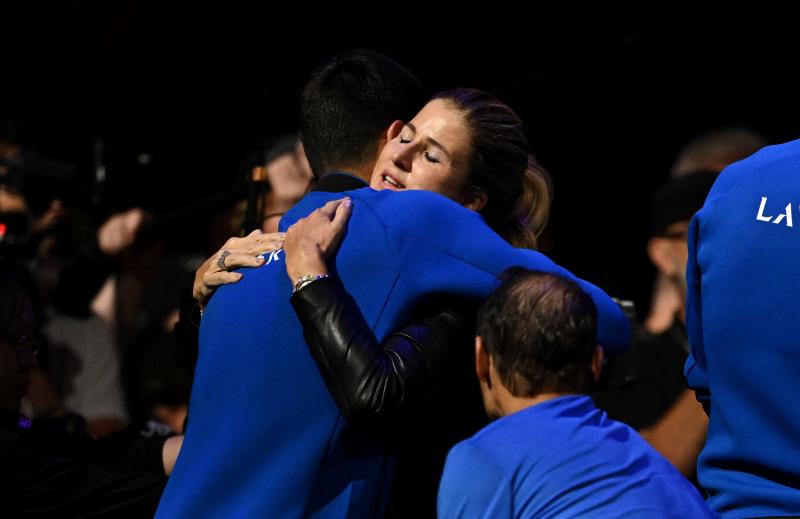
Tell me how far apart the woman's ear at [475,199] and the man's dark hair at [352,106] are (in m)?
0.24

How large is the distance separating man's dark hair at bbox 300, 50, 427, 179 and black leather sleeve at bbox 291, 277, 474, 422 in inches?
19.7

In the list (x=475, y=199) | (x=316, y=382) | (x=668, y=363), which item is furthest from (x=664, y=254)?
(x=316, y=382)

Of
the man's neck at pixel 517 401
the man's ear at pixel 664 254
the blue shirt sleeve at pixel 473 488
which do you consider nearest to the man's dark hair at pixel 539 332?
the man's neck at pixel 517 401

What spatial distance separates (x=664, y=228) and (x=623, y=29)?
1933 mm

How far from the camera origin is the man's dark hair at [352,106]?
7.75 feet

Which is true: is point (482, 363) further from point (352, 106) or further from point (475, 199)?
point (352, 106)

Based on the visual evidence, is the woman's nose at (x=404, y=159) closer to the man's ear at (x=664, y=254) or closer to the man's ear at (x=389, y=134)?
the man's ear at (x=389, y=134)

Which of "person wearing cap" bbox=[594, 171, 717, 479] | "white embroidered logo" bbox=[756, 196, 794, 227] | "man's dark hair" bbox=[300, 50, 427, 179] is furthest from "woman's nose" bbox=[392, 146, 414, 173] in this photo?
"person wearing cap" bbox=[594, 171, 717, 479]

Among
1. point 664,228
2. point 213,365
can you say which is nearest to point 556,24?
point 664,228

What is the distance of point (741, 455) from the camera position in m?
1.90

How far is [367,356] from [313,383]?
141mm

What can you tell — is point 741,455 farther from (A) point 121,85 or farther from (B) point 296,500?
(A) point 121,85

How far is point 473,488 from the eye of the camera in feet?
6.35

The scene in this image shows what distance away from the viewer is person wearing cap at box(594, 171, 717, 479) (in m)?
3.60
